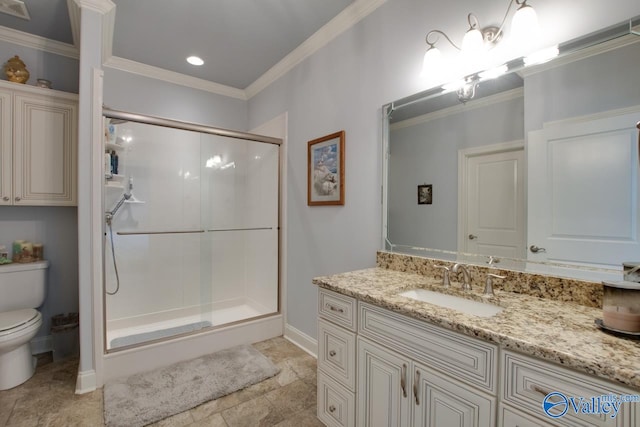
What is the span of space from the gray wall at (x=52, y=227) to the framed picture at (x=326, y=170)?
2.18m

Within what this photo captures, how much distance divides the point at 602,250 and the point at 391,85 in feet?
4.51

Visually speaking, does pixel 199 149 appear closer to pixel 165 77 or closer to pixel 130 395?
pixel 165 77

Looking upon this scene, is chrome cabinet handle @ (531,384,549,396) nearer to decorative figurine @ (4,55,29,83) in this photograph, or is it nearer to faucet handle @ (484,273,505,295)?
faucet handle @ (484,273,505,295)

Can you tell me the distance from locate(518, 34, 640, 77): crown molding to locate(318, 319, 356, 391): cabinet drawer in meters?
1.47

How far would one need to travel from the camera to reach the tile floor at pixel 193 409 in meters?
1.68

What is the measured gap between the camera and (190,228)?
3.01m

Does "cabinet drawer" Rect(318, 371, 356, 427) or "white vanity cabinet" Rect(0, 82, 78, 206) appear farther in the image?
"white vanity cabinet" Rect(0, 82, 78, 206)

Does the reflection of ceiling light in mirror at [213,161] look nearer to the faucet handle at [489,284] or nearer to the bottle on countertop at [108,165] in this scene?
the bottle on countertop at [108,165]

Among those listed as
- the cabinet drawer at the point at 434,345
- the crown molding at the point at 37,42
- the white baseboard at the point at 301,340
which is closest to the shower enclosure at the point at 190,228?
the white baseboard at the point at 301,340

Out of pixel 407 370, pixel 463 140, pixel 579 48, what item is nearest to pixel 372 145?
pixel 463 140

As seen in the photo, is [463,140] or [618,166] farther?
[463,140]

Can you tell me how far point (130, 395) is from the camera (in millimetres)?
1893

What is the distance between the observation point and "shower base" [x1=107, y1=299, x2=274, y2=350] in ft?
8.23

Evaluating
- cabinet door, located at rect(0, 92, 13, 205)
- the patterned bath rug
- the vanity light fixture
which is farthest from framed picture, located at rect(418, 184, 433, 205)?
cabinet door, located at rect(0, 92, 13, 205)
